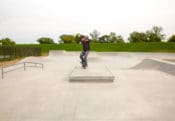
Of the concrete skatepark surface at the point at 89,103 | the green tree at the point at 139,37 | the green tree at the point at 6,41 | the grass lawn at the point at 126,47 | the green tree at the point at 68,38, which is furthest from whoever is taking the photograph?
the green tree at the point at 68,38

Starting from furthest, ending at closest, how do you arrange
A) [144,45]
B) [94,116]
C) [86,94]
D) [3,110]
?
[144,45] → [86,94] → [3,110] → [94,116]

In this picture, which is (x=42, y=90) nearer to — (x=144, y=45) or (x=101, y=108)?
(x=101, y=108)

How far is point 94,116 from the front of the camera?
4.14m

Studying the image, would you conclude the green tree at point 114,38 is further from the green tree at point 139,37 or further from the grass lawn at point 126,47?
the grass lawn at point 126,47

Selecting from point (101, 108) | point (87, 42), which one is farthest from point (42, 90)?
point (87, 42)

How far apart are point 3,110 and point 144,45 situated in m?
44.3

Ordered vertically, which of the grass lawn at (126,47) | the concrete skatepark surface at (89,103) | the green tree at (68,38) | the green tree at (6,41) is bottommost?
the concrete skatepark surface at (89,103)

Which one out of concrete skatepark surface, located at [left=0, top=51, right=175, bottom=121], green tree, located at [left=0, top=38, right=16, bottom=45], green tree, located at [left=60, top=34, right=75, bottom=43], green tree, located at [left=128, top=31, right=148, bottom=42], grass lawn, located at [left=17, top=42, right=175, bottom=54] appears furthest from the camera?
green tree, located at [left=60, top=34, right=75, bottom=43]

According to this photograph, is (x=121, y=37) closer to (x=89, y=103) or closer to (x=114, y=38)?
(x=114, y=38)

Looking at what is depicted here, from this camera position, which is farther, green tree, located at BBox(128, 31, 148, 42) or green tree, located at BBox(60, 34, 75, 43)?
green tree, located at BBox(60, 34, 75, 43)

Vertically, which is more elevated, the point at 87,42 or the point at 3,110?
the point at 87,42

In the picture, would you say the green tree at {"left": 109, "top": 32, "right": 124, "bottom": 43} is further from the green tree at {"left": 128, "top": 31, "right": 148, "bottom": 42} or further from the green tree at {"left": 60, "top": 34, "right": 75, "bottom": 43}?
the green tree at {"left": 60, "top": 34, "right": 75, "bottom": 43}

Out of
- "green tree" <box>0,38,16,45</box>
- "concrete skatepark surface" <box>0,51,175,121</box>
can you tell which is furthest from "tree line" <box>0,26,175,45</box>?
"concrete skatepark surface" <box>0,51,175,121</box>

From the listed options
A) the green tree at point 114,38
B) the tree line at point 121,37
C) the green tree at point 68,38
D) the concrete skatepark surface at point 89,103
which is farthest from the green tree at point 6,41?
the concrete skatepark surface at point 89,103
